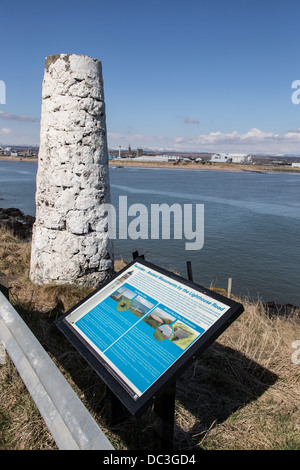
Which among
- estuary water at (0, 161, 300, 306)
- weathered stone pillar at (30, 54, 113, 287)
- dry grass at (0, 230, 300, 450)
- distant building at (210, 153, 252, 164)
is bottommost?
estuary water at (0, 161, 300, 306)

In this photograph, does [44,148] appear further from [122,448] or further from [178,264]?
[178,264]

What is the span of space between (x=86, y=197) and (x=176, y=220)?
53.2 feet

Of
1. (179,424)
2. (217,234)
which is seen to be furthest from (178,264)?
(179,424)

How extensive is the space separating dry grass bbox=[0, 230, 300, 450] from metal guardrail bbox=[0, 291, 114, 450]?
0.79m

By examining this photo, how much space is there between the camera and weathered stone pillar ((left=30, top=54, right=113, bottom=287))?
4949 mm

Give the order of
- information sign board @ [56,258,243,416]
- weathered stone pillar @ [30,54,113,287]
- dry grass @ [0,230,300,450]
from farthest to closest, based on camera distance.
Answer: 1. weathered stone pillar @ [30,54,113,287]
2. dry grass @ [0,230,300,450]
3. information sign board @ [56,258,243,416]

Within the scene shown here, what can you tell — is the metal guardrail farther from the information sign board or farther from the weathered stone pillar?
the weathered stone pillar

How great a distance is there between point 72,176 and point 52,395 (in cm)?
364

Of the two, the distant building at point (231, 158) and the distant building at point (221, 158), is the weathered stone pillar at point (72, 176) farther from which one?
the distant building at point (221, 158)

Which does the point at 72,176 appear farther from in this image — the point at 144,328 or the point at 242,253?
the point at 242,253

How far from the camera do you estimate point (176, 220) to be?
2114 centimetres

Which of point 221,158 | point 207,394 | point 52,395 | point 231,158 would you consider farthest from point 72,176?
point 221,158

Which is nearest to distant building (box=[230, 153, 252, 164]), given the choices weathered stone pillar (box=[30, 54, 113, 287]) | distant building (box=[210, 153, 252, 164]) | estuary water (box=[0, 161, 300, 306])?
distant building (box=[210, 153, 252, 164])

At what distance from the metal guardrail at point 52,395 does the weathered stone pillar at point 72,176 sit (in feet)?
8.86
